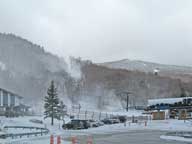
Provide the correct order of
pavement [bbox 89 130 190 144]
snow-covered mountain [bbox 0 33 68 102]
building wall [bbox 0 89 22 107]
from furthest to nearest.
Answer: snow-covered mountain [bbox 0 33 68 102]
building wall [bbox 0 89 22 107]
pavement [bbox 89 130 190 144]

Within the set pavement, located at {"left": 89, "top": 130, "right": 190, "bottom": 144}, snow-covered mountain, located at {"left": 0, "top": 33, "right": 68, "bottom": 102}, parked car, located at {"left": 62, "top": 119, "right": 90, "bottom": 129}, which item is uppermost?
snow-covered mountain, located at {"left": 0, "top": 33, "right": 68, "bottom": 102}

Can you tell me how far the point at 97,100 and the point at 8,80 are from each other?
101 feet

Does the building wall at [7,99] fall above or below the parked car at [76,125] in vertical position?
above

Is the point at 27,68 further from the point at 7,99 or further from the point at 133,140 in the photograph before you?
the point at 133,140

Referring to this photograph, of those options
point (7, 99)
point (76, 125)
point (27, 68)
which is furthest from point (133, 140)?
point (27, 68)

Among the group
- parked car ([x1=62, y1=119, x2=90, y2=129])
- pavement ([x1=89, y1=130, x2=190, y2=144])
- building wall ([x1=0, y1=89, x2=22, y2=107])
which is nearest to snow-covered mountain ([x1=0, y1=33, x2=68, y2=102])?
building wall ([x1=0, y1=89, x2=22, y2=107])

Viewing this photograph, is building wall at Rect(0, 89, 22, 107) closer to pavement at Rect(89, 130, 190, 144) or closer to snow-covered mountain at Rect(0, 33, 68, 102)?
snow-covered mountain at Rect(0, 33, 68, 102)

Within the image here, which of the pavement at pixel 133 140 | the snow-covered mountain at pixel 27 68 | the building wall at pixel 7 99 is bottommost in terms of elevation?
the pavement at pixel 133 140

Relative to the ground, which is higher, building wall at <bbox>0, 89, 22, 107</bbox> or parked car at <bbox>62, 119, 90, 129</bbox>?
building wall at <bbox>0, 89, 22, 107</bbox>

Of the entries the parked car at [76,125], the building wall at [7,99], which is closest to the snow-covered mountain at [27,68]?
the building wall at [7,99]

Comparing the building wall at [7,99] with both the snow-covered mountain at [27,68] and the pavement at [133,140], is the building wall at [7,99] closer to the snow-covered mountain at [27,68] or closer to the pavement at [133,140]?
the snow-covered mountain at [27,68]

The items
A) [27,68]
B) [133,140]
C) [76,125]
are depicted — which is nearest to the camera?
[133,140]

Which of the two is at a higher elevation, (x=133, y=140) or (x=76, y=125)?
(x=76, y=125)

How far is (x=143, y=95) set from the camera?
563 ft
